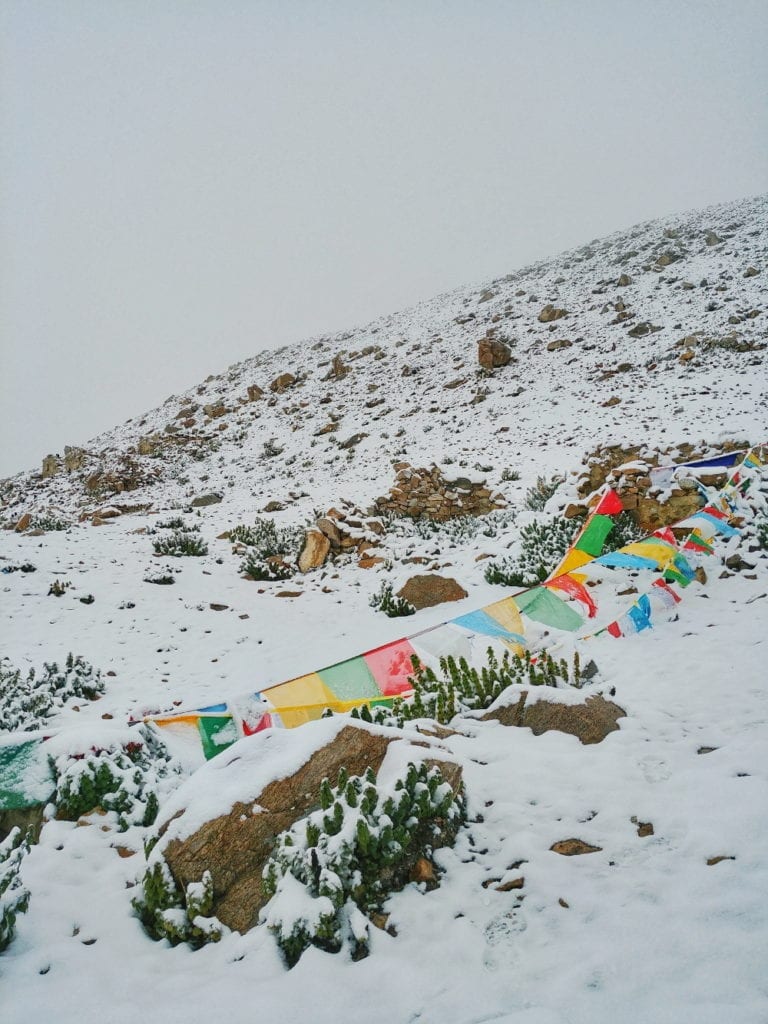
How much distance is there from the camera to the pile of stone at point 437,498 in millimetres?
12945

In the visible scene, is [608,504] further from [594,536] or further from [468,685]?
[468,685]

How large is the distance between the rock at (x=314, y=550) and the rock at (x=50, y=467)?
65.9ft

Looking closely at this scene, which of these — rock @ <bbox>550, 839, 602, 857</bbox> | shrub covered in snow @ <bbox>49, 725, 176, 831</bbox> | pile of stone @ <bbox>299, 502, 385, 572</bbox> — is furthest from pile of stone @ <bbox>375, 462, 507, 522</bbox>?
rock @ <bbox>550, 839, 602, 857</bbox>

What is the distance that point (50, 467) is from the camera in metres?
25.2

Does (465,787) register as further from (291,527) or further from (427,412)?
(427,412)

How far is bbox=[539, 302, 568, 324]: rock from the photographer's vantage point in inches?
1170

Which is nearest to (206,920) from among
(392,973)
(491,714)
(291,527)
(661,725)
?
(392,973)

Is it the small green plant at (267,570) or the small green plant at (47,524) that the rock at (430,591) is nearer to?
the small green plant at (267,570)

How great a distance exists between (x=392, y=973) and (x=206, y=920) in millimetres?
1029

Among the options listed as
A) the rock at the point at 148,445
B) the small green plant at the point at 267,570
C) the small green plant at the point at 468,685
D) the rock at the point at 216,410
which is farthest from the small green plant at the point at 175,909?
the rock at the point at 216,410

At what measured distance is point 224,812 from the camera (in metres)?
2.93

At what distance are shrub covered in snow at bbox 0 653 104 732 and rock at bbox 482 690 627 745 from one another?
194 inches

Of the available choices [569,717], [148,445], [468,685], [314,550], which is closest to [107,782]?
[468,685]

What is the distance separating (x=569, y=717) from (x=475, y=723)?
819mm
